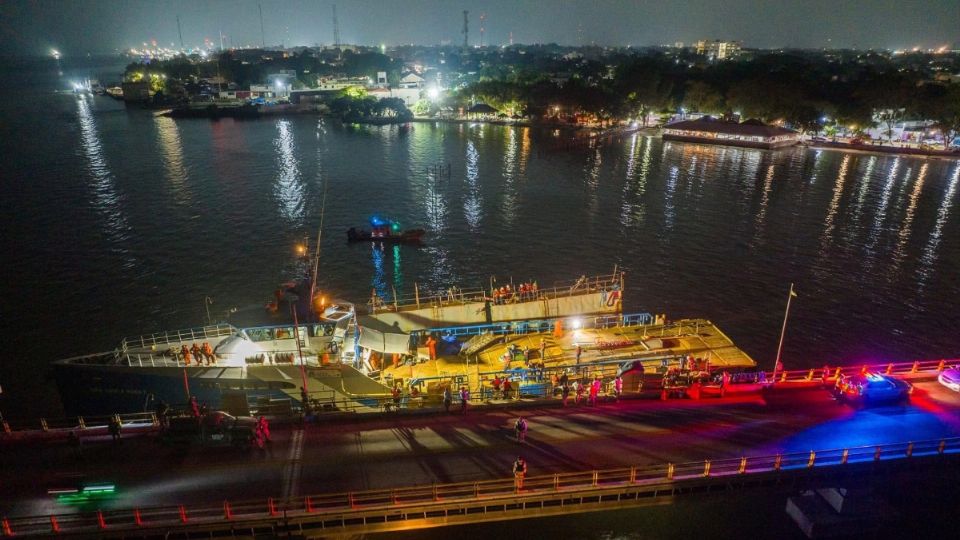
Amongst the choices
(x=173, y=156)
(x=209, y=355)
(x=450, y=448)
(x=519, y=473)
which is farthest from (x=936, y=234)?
(x=173, y=156)

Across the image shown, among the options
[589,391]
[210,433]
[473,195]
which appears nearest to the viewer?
[210,433]

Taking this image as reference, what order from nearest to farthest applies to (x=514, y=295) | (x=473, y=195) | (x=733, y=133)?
(x=514, y=295) → (x=473, y=195) → (x=733, y=133)

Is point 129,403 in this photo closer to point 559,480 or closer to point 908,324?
point 559,480

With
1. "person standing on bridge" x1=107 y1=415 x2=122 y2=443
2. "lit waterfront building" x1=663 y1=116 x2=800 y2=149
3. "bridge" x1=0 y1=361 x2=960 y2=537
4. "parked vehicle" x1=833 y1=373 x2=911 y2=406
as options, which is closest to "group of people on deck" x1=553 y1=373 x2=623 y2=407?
"bridge" x1=0 y1=361 x2=960 y2=537

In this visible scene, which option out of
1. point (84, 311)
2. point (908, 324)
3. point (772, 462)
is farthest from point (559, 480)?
point (84, 311)

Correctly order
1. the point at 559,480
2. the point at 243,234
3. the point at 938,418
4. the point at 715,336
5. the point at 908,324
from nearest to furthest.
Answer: the point at 559,480 < the point at 938,418 < the point at 715,336 < the point at 908,324 < the point at 243,234

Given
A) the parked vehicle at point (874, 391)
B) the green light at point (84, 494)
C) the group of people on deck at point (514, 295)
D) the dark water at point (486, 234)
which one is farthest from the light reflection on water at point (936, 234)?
the green light at point (84, 494)

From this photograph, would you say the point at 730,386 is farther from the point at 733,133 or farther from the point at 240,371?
the point at 733,133

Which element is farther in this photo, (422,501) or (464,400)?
(464,400)
